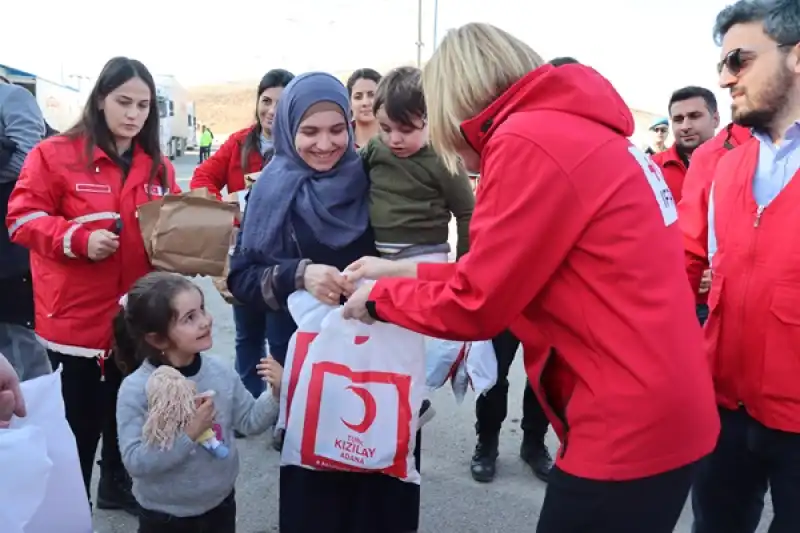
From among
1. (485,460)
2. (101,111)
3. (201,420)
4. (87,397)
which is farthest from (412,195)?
(485,460)

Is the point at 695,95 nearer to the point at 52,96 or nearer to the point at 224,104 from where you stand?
the point at 52,96

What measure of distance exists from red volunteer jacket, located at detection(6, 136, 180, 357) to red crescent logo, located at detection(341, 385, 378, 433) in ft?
4.06

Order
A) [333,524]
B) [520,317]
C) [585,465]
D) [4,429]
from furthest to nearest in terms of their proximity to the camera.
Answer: [333,524] < [4,429] < [520,317] < [585,465]

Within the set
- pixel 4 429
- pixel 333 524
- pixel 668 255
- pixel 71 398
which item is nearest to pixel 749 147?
pixel 668 255

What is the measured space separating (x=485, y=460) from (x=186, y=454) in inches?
79.9

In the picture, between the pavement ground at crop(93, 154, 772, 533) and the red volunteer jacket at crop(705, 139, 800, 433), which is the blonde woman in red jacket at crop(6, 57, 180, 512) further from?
the red volunteer jacket at crop(705, 139, 800, 433)

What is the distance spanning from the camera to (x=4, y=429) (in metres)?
1.82

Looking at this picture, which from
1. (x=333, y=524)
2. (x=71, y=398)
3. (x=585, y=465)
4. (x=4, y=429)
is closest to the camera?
(x=585, y=465)

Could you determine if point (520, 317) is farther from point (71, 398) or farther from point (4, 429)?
point (71, 398)

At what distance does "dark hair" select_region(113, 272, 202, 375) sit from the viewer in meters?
2.40

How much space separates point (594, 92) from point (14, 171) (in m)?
3.15

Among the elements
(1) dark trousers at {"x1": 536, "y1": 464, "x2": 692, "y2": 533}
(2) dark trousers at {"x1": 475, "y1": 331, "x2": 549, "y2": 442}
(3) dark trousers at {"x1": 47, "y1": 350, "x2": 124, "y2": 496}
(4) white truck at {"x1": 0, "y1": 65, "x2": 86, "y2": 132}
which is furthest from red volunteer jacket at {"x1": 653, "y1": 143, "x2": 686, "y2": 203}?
(4) white truck at {"x1": 0, "y1": 65, "x2": 86, "y2": 132}

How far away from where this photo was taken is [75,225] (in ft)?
9.00

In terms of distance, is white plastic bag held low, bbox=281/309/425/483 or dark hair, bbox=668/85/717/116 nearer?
white plastic bag held low, bbox=281/309/425/483
